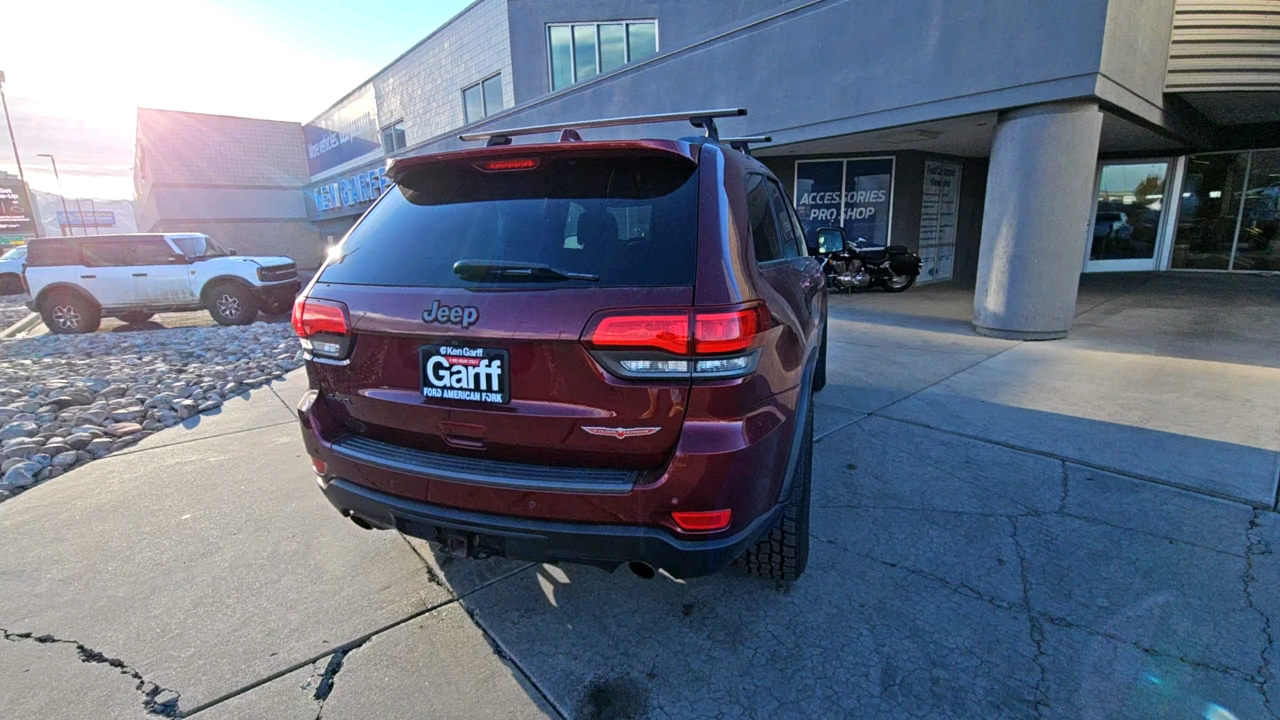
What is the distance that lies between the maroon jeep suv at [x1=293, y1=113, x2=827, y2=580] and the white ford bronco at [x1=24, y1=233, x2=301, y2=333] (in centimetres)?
1129

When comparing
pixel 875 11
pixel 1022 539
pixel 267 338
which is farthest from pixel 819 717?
pixel 267 338

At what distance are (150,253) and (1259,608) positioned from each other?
15281mm

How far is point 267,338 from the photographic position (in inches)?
Result: 357

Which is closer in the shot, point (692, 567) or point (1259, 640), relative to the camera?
point (692, 567)

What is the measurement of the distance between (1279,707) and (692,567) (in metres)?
1.97

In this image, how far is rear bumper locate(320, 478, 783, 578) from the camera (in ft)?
6.04

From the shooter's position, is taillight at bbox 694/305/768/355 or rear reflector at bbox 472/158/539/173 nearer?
taillight at bbox 694/305/768/355

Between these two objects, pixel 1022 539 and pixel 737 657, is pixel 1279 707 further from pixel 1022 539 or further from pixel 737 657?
pixel 737 657

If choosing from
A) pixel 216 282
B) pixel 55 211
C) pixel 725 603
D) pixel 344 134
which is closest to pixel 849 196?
pixel 725 603

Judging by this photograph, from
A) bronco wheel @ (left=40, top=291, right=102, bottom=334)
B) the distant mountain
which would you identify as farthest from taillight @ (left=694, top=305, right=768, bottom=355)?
the distant mountain

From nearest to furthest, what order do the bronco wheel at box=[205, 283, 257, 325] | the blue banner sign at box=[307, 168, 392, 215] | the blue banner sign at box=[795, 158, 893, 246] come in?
the bronco wheel at box=[205, 283, 257, 325] < the blue banner sign at box=[795, 158, 893, 246] < the blue banner sign at box=[307, 168, 392, 215]

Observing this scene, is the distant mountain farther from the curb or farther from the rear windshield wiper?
the rear windshield wiper

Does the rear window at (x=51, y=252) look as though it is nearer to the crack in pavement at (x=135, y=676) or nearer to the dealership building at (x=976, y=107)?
the dealership building at (x=976, y=107)

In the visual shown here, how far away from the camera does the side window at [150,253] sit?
11.2 m
